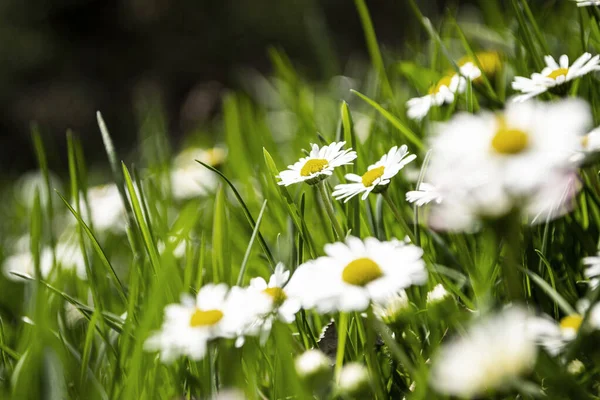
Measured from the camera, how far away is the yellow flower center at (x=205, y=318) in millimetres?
408

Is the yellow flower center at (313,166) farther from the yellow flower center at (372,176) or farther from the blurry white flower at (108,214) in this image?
the blurry white flower at (108,214)

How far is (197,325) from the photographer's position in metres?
0.41

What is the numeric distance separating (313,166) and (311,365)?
21 centimetres

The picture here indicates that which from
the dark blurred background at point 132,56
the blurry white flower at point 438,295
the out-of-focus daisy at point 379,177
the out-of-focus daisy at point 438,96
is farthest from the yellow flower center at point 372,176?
the dark blurred background at point 132,56

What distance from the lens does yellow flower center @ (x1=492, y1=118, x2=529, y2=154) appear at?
1.14ft

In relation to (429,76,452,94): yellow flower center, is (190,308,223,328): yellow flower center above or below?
below

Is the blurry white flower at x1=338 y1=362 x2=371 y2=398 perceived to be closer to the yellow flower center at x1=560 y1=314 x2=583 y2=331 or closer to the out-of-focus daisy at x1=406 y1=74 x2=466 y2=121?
the yellow flower center at x1=560 y1=314 x2=583 y2=331

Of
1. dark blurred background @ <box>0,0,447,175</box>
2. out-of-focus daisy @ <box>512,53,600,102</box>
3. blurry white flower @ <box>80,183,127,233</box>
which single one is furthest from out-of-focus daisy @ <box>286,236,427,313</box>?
dark blurred background @ <box>0,0,447,175</box>

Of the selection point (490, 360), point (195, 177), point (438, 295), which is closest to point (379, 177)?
point (438, 295)

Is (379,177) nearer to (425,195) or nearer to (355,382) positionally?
(425,195)

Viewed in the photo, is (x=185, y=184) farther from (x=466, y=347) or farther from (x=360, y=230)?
(x=466, y=347)

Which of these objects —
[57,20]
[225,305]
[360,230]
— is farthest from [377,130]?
[57,20]

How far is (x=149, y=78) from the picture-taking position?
3.68 meters

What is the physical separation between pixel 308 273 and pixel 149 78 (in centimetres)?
350
